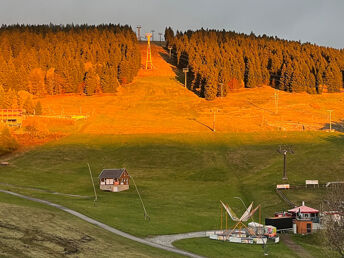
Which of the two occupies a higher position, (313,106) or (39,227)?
(313,106)

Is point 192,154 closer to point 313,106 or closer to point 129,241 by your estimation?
point 129,241

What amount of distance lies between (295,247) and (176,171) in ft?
176

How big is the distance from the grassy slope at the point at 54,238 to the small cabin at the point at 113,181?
Result: 1379 inches

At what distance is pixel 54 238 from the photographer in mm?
47062

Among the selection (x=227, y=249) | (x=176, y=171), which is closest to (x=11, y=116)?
(x=176, y=171)

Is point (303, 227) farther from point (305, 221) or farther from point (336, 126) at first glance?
point (336, 126)

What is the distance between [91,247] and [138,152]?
7756 centimetres

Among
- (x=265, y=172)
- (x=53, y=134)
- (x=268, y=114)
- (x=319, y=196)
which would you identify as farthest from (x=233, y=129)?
(x=319, y=196)

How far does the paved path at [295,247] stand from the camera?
56.4 meters

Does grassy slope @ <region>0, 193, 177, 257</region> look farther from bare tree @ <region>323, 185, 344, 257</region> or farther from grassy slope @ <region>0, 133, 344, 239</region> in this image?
bare tree @ <region>323, 185, 344, 257</region>

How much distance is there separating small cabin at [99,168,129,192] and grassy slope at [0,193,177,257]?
35.0 meters

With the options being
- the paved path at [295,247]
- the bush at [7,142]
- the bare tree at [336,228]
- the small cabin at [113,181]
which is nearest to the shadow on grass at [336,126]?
the small cabin at [113,181]

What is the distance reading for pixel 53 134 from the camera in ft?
458

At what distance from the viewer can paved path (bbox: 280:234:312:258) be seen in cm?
5635
